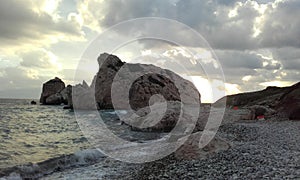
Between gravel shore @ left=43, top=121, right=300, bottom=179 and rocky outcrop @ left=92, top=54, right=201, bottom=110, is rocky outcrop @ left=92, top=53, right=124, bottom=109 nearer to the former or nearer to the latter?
rocky outcrop @ left=92, top=54, right=201, bottom=110

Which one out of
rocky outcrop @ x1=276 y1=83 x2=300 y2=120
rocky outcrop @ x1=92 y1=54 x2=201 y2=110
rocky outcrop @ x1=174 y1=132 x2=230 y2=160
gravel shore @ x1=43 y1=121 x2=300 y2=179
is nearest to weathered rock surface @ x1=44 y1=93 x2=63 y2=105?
rocky outcrop @ x1=92 y1=54 x2=201 y2=110

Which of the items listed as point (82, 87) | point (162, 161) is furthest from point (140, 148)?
point (82, 87)

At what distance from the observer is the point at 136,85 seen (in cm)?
6284

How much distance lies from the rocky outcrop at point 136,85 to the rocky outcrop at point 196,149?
41.5 metres

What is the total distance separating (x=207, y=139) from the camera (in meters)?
17.3

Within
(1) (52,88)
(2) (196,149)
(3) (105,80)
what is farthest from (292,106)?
(1) (52,88)

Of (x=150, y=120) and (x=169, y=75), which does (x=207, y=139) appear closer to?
(x=150, y=120)

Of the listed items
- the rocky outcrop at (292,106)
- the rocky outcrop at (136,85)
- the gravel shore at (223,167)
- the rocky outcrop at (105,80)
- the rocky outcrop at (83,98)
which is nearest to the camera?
the gravel shore at (223,167)

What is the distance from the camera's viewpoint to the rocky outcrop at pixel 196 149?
1554cm

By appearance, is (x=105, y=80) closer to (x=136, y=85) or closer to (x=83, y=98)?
(x=83, y=98)

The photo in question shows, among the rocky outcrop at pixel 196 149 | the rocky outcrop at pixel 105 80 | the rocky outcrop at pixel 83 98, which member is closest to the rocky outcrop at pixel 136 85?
the rocky outcrop at pixel 105 80

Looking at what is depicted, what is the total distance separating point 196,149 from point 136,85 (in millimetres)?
47133

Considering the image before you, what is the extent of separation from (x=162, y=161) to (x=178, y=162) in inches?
54.3

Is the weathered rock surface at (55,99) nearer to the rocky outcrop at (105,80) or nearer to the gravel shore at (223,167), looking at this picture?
the rocky outcrop at (105,80)
